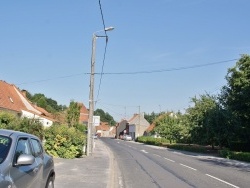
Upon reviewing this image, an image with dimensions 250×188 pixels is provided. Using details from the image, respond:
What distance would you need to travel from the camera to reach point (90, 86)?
28016mm

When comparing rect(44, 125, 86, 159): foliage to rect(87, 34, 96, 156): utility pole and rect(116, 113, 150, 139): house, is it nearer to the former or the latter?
rect(87, 34, 96, 156): utility pole

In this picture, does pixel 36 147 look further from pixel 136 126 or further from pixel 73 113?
pixel 136 126

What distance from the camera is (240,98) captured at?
4462cm

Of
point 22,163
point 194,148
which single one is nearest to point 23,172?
point 22,163

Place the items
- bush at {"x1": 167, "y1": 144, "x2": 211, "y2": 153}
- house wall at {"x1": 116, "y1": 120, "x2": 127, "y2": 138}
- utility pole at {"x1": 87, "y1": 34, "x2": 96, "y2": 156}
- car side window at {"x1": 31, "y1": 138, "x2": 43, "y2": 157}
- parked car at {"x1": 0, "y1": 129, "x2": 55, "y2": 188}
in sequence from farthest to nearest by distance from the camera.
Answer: house wall at {"x1": 116, "y1": 120, "x2": 127, "y2": 138} → bush at {"x1": 167, "y1": 144, "x2": 211, "y2": 153} → utility pole at {"x1": 87, "y1": 34, "x2": 96, "y2": 156} → car side window at {"x1": 31, "y1": 138, "x2": 43, "y2": 157} → parked car at {"x1": 0, "y1": 129, "x2": 55, "y2": 188}

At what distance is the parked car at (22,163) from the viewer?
5791mm

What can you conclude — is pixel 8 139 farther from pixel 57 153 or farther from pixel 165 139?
pixel 165 139

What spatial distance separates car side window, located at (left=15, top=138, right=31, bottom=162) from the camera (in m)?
6.51

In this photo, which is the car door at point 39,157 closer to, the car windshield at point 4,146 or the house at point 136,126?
the car windshield at point 4,146

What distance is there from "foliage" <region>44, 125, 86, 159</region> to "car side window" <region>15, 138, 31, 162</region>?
54.8ft

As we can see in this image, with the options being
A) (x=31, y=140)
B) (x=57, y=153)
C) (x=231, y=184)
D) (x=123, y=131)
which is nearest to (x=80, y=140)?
(x=57, y=153)

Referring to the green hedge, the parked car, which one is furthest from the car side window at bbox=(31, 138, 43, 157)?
the green hedge

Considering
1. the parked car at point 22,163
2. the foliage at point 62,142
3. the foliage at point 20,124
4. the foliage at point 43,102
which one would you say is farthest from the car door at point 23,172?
the foliage at point 43,102

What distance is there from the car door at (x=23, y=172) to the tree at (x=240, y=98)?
3712 centimetres
